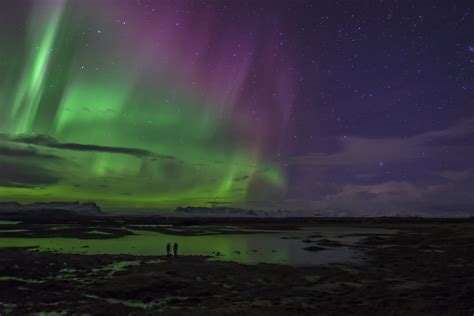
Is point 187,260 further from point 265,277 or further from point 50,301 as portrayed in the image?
point 50,301

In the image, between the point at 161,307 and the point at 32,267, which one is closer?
the point at 161,307

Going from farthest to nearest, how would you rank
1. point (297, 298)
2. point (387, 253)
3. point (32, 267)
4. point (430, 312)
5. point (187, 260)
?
1. point (387, 253)
2. point (187, 260)
3. point (32, 267)
4. point (297, 298)
5. point (430, 312)

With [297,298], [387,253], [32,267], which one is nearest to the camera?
[297,298]

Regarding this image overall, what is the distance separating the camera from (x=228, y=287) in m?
20.5

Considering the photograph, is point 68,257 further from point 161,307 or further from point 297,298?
point 297,298

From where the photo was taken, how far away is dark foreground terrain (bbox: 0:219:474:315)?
51.3ft

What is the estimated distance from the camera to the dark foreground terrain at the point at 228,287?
15625 mm

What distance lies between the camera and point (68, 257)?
103 ft

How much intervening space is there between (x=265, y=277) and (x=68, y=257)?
63.1ft

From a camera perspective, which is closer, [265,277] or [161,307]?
[161,307]

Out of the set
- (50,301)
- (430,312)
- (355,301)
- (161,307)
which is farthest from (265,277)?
(50,301)

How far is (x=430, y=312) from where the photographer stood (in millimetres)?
14594

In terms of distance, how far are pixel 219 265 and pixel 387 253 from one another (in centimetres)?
1981

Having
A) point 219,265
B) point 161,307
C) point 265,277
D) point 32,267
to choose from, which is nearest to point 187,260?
point 219,265
